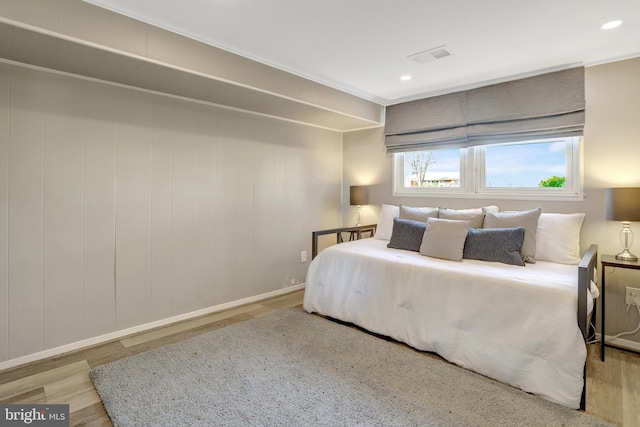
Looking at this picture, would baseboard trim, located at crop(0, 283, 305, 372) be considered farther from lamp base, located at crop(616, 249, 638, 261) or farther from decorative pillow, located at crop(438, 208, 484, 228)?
lamp base, located at crop(616, 249, 638, 261)

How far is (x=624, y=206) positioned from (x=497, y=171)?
1.11 m

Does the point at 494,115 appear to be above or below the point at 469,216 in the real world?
above

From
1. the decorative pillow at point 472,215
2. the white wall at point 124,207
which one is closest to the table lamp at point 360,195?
the white wall at point 124,207

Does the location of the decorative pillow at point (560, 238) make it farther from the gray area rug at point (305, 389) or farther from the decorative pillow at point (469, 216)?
the gray area rug at point (305, 389)

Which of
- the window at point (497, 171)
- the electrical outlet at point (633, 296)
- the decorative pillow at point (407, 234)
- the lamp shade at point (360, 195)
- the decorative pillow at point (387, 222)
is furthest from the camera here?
the lamp shade at point (360, 195)

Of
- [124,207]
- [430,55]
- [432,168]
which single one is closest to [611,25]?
[430,55]

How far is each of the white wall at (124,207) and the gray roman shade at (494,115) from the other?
1385 millimetres

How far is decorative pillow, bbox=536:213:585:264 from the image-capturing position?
2564mm

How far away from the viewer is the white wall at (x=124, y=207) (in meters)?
2.20

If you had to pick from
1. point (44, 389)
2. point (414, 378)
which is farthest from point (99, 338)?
point (414, 378)

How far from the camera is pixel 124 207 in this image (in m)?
2.62

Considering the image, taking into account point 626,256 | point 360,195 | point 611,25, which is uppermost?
point 611,25

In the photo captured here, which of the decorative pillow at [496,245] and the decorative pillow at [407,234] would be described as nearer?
the decorative pillow at [496,245]

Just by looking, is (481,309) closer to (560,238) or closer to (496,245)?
(496,245)
